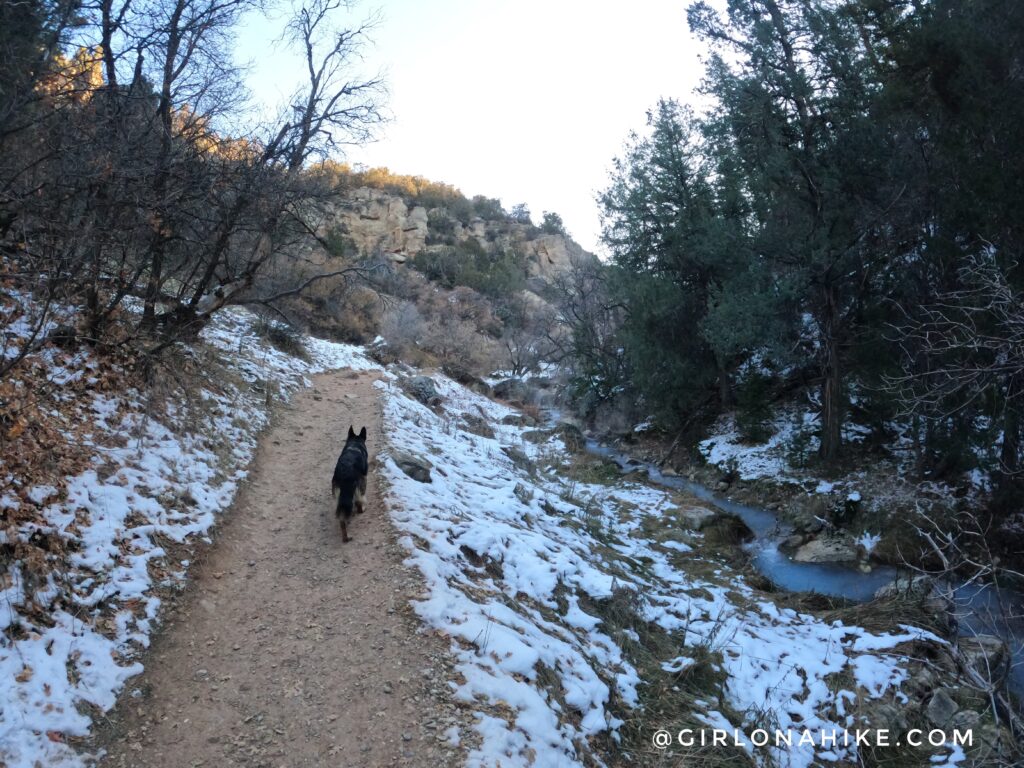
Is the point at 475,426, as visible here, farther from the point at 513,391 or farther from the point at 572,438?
the point at 513,391

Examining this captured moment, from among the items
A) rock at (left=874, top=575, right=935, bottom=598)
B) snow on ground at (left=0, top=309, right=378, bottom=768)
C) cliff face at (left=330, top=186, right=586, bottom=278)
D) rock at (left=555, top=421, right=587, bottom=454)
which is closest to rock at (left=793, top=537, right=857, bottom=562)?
rock at (left=874, top=575, right=935, bottom=598)

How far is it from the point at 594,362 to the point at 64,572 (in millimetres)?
21484

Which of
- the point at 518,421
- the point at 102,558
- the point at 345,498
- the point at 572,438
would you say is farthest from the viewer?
the point at 518,421

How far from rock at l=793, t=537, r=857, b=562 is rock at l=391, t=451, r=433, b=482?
24.4 feet

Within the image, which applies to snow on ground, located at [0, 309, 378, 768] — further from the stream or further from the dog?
the stream

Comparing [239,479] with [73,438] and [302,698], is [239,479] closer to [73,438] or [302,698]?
[73,438]

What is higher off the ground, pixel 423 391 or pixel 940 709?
pixel 423 391

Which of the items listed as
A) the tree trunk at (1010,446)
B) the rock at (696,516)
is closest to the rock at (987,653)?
the tree trunk at (1010,446)

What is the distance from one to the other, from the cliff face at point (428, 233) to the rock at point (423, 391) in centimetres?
2633

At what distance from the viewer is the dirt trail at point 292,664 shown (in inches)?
155

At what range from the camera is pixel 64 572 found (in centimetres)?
467

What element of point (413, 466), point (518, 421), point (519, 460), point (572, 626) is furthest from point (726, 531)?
point (518, 421)

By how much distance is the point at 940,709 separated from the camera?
19.4 feet

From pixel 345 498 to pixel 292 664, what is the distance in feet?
7.84
